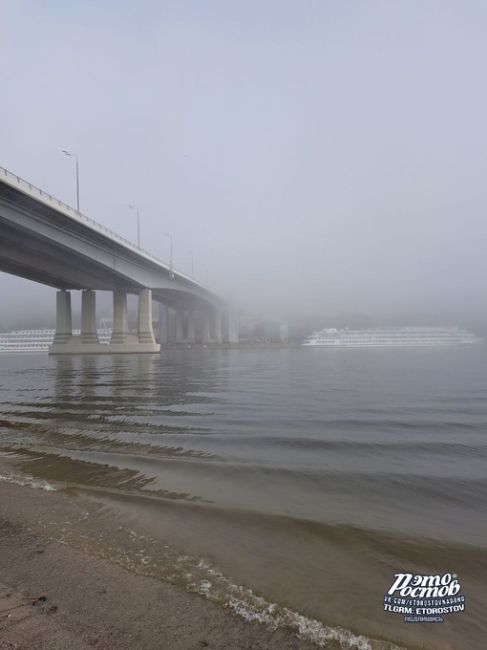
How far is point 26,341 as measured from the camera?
13162 centimetres

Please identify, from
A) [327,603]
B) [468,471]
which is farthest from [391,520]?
[468,471]

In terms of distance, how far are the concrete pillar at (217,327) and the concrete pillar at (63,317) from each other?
69948mm

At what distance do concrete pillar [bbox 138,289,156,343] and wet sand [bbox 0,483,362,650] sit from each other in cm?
8108

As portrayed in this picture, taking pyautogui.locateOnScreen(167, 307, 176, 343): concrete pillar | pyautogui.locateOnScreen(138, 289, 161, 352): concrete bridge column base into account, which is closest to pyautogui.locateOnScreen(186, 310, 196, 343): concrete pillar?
pyautogui.locateOnScreen(167, 307, 176, 343): concrete pillar

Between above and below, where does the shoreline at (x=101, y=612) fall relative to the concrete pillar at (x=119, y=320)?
below

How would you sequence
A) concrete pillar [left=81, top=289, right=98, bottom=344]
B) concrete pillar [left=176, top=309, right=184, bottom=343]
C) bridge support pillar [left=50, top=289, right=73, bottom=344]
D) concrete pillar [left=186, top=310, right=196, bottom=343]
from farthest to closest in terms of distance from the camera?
concrete pillar [left=186, top=310, right=196, bottom=343] < concrete pillar [left=176, top=309, right=184, bottom=343] < bridge support pillar [left=50, top=289, right=73, bottom=344] < concrete pillar [left=81, top=289, right=98, bottom=344]

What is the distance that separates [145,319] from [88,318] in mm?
12897

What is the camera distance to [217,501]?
21.5 ft

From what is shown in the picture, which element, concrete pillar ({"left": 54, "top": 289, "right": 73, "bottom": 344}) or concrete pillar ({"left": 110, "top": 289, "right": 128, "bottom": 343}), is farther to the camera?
concrete pillar ({"left": 54, "top": 289, "right": 73, "bottom": 344})

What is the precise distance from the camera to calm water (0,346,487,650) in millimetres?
4095

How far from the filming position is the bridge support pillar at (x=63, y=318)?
285ft

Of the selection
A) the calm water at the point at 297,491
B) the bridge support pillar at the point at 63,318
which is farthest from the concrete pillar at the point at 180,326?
the calm water at the point at 297,491

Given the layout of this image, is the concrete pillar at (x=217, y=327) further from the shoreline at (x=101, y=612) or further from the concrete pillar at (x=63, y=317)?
the shoreline at (x=101, y=612)

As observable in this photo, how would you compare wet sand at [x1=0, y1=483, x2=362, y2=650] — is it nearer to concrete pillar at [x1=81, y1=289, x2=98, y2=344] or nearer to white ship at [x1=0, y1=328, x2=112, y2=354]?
concrete pillar at [x1=81, y1=289, x2=98, y2=344]
